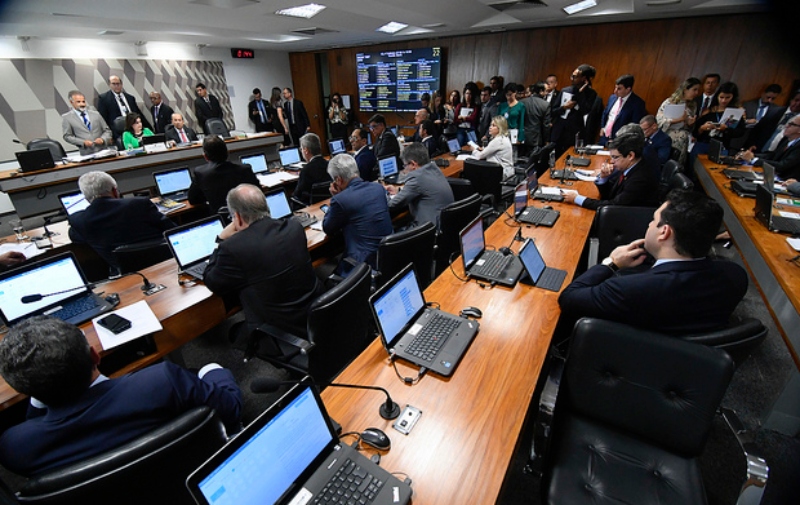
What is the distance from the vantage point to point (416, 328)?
1.64 m

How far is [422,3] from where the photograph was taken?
16.0 feet

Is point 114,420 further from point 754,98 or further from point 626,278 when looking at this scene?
point 754,98

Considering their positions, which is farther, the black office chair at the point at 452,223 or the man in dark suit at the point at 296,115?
the man in dark suit at the point at 296,115

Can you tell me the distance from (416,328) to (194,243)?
169 cm

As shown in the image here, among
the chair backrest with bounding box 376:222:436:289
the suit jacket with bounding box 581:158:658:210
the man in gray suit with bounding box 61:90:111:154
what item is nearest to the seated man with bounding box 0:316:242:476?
the chair backrest with bounding box 376:222:436:289

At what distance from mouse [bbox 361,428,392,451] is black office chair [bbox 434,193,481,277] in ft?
5.79

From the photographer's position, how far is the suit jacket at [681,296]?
139cm

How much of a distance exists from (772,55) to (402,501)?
8.44 metres

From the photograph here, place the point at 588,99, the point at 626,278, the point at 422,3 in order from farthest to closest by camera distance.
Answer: the point at 588,99 → the point at 422,3 → the point at 626,278

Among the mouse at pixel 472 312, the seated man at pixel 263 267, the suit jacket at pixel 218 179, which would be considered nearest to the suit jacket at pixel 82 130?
the suit jacket at pixel 218 179

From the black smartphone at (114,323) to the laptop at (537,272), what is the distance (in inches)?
81.2

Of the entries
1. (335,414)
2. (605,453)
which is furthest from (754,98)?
(335,414)

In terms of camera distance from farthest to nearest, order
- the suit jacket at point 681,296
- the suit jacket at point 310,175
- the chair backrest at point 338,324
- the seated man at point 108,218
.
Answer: the suit jacket at point 310,175, the seated man at point 108,218, the chair backrest at point 338,324, the suit jacket at point 681,296

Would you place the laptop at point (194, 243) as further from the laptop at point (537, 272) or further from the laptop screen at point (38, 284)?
the laptop at point (537, 272)
